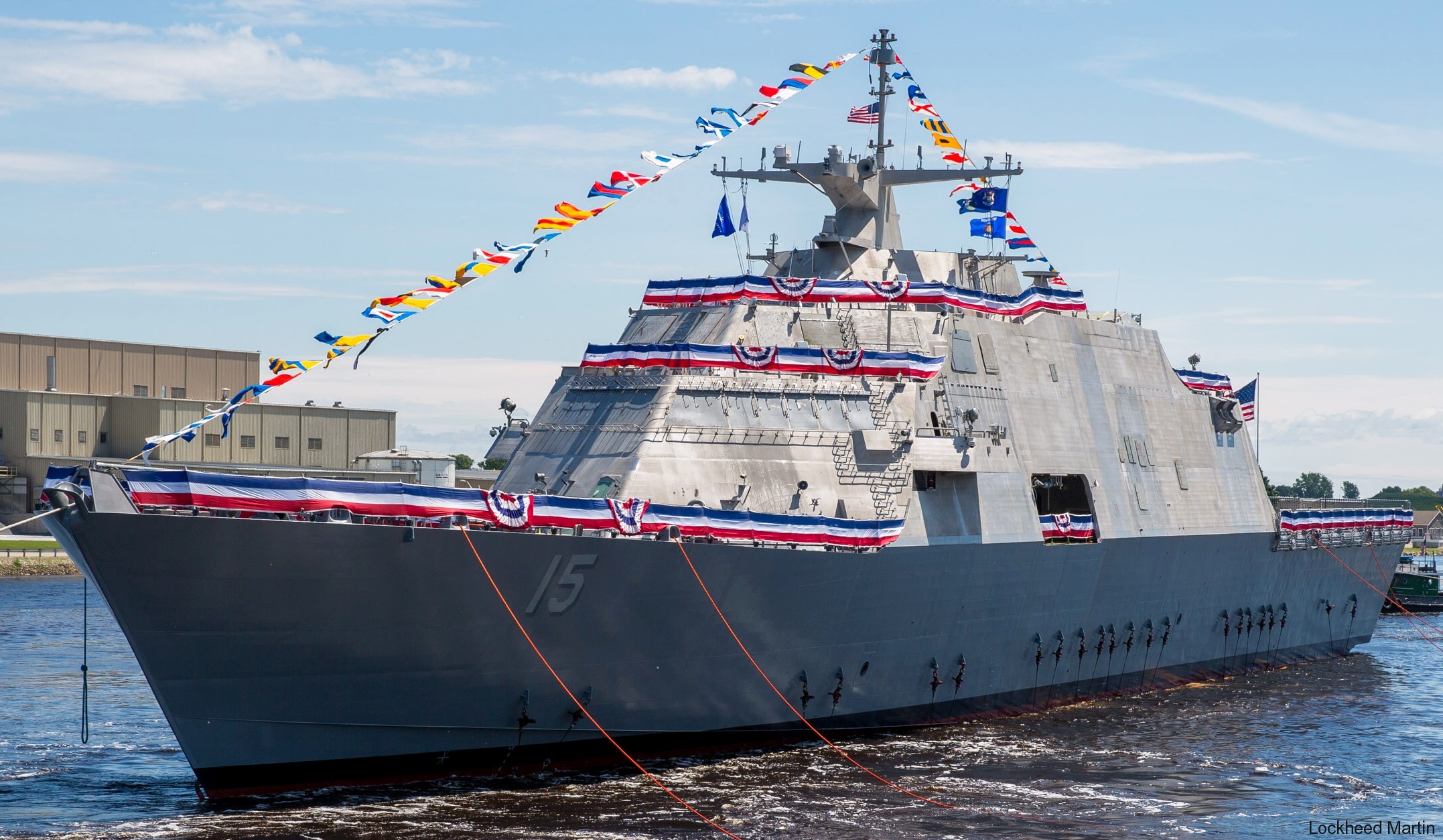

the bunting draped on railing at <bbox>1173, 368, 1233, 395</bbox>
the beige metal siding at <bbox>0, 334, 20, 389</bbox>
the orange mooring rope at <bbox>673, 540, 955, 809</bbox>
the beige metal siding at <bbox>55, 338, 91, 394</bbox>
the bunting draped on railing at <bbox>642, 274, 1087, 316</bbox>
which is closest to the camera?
the orange mooring rope at <bbox>673, 540, 955, 809</bbox>

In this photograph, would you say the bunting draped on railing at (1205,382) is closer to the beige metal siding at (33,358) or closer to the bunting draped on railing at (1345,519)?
the bunting draped on railing at (1345,519)

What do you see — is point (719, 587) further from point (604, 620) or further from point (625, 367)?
point (625, 367)

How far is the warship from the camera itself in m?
16.5

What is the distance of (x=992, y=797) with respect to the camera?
1938 centimetres

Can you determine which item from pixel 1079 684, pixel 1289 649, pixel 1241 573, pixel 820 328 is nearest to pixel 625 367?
pixel 820 328

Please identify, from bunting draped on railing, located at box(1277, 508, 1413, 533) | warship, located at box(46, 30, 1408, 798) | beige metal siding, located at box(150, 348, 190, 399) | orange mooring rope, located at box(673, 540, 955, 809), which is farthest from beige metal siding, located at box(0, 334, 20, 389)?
bunting draped on railing, located at box(1277, 508, 1413, 533)

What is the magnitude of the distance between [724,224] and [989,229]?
524cm

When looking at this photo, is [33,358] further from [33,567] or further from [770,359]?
[770,359]

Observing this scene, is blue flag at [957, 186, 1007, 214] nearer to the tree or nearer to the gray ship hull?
the gray ship hull

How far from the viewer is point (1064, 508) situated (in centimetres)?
2677

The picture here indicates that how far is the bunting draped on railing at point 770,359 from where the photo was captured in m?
22.0

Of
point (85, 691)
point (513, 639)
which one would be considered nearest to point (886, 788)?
point (513, 639)

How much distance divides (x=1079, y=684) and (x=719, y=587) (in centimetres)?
997

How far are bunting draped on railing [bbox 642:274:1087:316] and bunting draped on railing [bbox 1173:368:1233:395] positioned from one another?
25.0 ft
